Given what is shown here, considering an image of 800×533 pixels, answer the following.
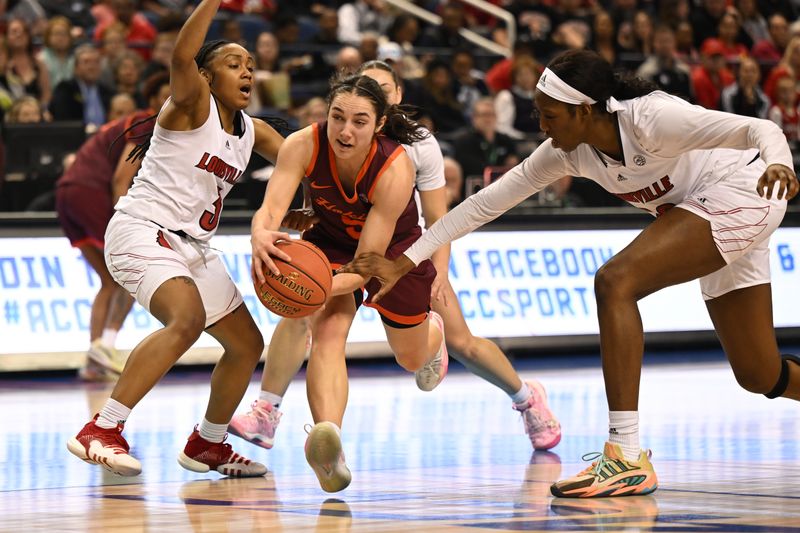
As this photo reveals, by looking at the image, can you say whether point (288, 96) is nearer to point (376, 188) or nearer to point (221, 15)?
point (221, 15)

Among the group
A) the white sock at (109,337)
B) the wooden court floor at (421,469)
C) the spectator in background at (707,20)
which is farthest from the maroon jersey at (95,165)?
the spectator in background at (707,20)

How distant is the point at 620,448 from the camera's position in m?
5.46

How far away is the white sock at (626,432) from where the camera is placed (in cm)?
545

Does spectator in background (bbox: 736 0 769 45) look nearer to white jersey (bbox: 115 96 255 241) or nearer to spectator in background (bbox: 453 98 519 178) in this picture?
spectator in background (bbox: 453 98 519 178)

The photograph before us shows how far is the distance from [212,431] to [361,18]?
10.8 meters

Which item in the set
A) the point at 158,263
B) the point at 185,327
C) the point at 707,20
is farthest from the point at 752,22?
the point at 185,327

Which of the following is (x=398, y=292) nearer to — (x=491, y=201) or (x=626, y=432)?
(x=491, y=201)

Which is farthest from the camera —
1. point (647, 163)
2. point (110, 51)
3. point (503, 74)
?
point (503, 74)

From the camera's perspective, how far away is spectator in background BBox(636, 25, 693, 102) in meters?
16.0

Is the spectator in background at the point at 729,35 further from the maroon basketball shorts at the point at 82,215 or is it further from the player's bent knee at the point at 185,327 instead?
the player's bent knee at the point at 185,327

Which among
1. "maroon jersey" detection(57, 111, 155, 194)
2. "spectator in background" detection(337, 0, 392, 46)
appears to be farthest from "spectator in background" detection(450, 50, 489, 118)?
"maroon jersey" detection(57, 111, 155, 194)

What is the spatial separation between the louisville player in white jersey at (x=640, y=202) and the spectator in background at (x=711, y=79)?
10.6m

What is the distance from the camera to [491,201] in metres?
5.72

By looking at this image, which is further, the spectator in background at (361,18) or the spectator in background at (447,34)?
the spectator in background at (447,34)
